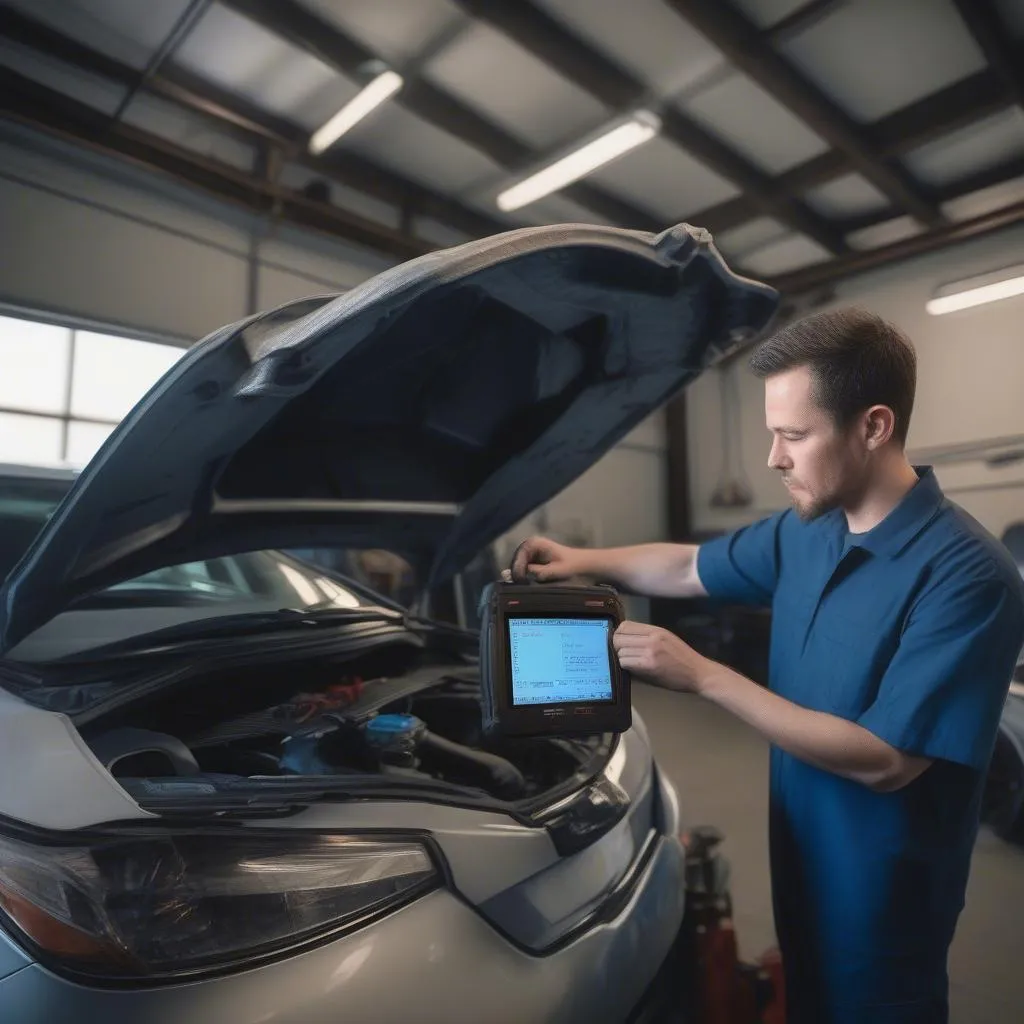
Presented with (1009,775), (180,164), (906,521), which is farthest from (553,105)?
(1009,775)

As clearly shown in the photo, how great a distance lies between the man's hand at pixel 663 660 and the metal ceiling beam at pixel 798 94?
278cm

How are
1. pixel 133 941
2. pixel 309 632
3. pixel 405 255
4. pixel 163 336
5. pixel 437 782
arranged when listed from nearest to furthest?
1. pixel 133 941
2. pixel 437 782
3. pixel 309 632
4. pixel 163 336
5. pixel 405 255

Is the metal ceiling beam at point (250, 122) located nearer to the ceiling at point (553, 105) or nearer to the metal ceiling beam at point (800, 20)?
the ceiling at point (553, 105)

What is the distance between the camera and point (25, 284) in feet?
9.84

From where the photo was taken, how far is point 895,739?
861 mm

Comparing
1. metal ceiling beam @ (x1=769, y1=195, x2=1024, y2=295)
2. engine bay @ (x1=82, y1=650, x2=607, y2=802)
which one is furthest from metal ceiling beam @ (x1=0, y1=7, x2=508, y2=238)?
engine bay @ (x1=82, y1=650, x2=607, y2=802)

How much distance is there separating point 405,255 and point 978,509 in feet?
10.9

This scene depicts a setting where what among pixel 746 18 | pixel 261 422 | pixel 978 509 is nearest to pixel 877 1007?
pixel 261 422

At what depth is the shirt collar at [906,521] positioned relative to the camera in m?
0.97

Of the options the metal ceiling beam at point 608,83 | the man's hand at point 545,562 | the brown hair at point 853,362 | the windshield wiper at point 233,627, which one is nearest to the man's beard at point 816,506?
the brown hair at point 853,362

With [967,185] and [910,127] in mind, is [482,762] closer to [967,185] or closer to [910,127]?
[910,127]

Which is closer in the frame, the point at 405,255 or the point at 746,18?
the point at 746,18

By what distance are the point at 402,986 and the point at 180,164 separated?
378 cm

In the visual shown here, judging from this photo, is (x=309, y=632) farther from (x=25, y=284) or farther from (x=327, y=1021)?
(x=25, y=284)
